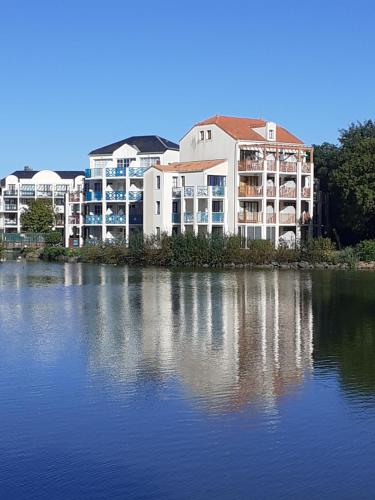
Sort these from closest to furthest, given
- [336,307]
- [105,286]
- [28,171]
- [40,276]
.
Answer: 1. [336,307]
2. [105,286]
3. [40,276]
4. [28,171]

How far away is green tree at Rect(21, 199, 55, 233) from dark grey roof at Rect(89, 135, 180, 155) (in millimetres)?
12534

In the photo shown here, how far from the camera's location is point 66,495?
39.3 feet

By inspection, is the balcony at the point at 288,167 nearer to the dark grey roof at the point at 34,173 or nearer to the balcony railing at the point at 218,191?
the balcony railing at the point at 218,191

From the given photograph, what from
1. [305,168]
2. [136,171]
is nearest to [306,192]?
[305,168]

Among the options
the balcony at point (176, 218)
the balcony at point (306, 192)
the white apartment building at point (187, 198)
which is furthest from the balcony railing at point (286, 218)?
the balcony at point (176, 218)

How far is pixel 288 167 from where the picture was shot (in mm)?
67375

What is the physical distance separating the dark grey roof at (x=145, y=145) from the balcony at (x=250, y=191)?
54.1 ft

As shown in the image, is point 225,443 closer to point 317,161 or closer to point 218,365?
point 218,365

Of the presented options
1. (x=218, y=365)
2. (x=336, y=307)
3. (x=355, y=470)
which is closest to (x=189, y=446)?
(x=355, y=470)

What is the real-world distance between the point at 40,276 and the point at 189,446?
1592 inches

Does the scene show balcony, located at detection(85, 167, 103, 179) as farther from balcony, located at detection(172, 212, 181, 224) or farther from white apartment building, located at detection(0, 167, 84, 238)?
white apartment building, located at detection(0, 167, 84, 238)

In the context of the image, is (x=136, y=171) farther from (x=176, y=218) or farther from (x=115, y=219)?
(x=176, y=218)

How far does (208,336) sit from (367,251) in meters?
36.0

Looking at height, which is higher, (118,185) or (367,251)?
(118,185)
